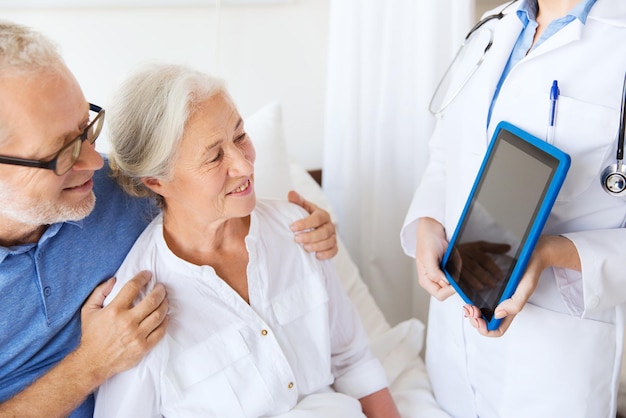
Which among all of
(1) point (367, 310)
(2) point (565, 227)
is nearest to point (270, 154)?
(1) point (367, 310)

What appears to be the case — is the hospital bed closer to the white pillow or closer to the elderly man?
the white pillow

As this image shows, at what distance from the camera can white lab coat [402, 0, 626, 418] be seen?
3.38ft

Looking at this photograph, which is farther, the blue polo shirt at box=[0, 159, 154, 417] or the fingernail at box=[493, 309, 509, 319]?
the blue polo shirt at box=[0, 159, 154, 417]

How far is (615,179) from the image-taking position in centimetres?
102

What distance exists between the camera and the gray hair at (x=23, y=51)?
1.01 metres

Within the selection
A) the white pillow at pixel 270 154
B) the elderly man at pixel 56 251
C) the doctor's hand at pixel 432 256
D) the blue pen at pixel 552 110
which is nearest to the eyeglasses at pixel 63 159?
the elderly man at pixel 56 251

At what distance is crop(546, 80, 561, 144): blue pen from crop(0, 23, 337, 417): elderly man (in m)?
0.75

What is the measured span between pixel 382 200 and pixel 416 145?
0.21 meters

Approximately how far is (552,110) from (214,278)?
69 centimetres

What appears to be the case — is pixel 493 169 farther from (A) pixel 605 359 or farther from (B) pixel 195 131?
(B) pixel 195 131

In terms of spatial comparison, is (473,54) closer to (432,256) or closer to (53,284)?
(432,256)

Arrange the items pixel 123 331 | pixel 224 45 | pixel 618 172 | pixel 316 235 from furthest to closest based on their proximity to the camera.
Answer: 1. pixel 224 45
2. pixel 316 235
3. pixel 123 331
4. pixel 618 172

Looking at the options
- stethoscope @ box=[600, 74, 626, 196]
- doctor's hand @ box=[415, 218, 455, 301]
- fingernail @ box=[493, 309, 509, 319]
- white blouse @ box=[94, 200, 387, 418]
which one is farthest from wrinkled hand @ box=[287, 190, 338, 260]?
stethoscope @ box=[600, 74, 626, 196]

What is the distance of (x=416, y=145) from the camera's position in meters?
1.88
